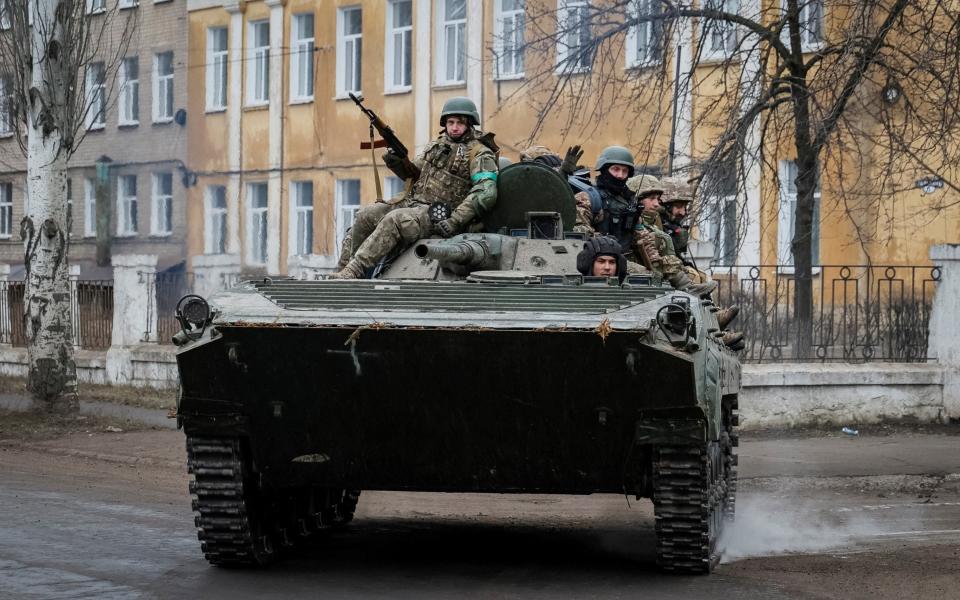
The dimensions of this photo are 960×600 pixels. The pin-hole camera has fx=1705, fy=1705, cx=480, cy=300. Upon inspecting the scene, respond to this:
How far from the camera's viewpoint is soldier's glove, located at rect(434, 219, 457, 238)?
9.41 m

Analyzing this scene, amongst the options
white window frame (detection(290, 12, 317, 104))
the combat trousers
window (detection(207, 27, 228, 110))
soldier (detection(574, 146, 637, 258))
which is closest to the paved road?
the combat trousers

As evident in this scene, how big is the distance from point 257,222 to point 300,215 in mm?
1304

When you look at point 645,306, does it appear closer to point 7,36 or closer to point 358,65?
point 7,36

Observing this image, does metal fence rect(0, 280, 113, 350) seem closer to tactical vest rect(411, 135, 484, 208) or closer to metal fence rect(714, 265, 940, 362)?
metal fence rect(714, 265, 940, 362)

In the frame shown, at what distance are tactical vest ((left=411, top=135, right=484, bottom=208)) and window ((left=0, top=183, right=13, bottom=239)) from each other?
106 ft

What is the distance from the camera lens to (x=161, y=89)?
35.1 meters

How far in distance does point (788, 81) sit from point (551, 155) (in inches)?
259

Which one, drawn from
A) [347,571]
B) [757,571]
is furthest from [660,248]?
[347,571]

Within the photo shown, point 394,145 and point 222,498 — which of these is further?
point 394,145

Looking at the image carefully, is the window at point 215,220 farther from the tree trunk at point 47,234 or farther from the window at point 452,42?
the tree trunk at point 47,234

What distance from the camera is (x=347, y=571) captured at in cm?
814

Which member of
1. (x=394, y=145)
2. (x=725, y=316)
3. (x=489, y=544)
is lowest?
(x=489, y=544)

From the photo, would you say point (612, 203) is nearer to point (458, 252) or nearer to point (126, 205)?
point (458, 252)

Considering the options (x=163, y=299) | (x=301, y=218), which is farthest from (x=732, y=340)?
(x=301, y=218)
